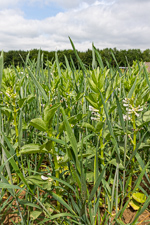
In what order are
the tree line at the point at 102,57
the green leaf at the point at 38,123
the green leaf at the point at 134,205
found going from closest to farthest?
the green leaf at the point at 38,123 < the green leaf at the point at 134,205 < the tree line at the point at 102,57

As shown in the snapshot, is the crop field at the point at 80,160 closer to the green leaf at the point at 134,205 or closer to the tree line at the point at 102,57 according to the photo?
the green leaf at the point at 134,205

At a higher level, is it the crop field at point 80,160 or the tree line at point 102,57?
the tree line at point 102,57

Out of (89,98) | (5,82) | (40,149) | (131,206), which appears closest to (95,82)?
(89,98)

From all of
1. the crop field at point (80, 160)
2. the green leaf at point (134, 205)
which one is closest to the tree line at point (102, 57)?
the crop field at point (80, 160)

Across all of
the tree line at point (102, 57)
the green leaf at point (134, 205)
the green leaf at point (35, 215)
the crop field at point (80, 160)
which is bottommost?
the green leaf at point (134, 205)

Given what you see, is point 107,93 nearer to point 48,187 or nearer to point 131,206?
point 48,187

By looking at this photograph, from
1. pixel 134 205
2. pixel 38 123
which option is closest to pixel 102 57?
pixel 134 205

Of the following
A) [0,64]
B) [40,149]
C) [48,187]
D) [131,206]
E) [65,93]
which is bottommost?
[131,206]

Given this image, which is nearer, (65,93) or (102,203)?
(102,203)

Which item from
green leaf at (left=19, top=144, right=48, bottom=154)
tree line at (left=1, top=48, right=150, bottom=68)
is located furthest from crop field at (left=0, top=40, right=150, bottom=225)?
tree line at (left=1, top=48, right=150, bottom=68)

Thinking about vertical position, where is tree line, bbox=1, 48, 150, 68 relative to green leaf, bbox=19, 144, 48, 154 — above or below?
above

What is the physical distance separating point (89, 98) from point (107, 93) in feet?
0.32

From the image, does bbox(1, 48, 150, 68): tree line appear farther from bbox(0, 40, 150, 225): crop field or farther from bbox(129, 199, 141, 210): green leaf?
bbox(129, 199, 141, 210): green leaf

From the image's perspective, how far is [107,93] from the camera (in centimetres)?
94
